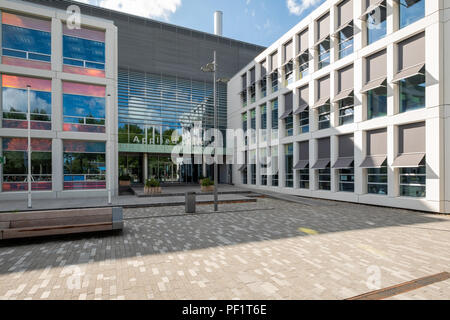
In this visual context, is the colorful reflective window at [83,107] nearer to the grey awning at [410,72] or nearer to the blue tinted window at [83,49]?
the blue tinted window at [83,49]

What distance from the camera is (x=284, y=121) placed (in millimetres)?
23609

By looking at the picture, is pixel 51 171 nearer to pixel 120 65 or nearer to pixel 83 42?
pixel 83 42

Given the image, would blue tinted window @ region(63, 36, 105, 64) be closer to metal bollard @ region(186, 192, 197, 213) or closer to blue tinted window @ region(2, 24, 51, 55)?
blue tinted window @ region(2, 24, 51, 55)

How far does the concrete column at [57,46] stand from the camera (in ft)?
58.6

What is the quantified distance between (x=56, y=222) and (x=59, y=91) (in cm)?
1483

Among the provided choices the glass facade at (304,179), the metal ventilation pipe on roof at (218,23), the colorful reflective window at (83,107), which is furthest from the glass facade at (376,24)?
the metal ventilation pipe on roof at (218,23)

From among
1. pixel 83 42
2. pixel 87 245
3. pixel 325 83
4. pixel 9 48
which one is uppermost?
pixel 83 42

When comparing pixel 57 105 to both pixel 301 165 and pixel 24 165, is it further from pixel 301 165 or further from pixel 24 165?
pixel 301 165

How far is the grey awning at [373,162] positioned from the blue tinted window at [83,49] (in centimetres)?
2129

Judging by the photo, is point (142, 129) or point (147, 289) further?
point (142, 129)

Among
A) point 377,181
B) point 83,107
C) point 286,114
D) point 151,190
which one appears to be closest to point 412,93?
point 377,181

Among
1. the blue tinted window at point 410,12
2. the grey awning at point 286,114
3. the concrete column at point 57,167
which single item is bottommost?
the concrete column at point 57,167
